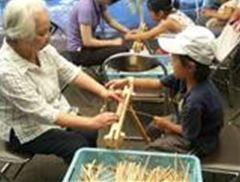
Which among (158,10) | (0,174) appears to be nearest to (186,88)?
(0,174)

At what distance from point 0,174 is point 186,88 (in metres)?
1.08

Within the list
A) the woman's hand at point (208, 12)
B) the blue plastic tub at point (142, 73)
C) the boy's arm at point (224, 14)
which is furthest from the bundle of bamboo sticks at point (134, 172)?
the woman's hand at point (208, 12)

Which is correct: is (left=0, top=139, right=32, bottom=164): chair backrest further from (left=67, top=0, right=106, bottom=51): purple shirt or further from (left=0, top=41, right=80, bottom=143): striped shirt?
(left=67, top=0, right=106, bottom=51): purple shirt

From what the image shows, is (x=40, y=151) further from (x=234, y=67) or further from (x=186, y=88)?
(x=234, y=67)

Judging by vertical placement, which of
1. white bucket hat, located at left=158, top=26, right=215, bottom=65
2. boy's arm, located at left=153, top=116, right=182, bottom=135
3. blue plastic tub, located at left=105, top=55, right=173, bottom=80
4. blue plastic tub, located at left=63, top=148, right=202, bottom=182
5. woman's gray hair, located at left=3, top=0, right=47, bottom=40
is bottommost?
blue plastic tub, located at left=105, top=55, right=173, bottom=80

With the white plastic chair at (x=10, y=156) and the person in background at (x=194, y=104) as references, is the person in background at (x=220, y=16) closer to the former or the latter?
the person in background at (x=194, y=104)

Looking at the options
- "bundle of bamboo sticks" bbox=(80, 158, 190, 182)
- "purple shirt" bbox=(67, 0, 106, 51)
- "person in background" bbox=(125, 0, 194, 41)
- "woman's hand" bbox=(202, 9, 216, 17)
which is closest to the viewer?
"bundle of bamboo sticks" bbox=(80, 158, 190, 182)

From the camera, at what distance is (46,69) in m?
2.45

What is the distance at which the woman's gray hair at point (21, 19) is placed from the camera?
220 centimetres

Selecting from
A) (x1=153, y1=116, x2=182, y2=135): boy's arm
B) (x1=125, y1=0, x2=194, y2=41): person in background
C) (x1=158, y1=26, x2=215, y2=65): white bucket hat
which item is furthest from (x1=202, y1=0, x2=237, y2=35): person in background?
(x1=153, y1=116, x2=182, y2=135): boy's arm

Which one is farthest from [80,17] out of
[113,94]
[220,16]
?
[113,94]

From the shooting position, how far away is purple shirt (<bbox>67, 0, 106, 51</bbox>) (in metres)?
3.72

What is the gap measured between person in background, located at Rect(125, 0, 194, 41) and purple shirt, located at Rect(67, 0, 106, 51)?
1.06 ft

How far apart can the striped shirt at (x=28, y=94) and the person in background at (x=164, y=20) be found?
4.20 ft
